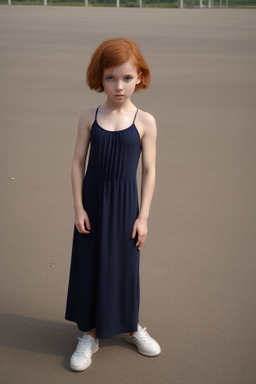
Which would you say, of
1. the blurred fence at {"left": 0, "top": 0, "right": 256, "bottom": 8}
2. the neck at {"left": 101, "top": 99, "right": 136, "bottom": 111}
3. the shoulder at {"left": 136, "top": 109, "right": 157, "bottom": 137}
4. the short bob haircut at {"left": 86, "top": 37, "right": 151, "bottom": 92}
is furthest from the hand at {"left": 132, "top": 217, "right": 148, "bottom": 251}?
the blurred fence at {"left": 0, "top": 0, "right": 256, "bottom": 8}

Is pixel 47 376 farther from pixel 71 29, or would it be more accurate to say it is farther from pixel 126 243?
pixel 71 29

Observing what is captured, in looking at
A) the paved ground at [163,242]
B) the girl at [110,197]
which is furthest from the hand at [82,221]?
the paved ground at [163,242]

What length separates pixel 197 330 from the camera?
3.54m

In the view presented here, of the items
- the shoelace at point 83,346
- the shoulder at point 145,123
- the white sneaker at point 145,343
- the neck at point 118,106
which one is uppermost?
the neck at point 118,106

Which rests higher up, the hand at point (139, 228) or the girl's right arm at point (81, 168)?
the girl's right arm at point (81, 168)

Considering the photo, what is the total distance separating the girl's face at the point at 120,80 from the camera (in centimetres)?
283

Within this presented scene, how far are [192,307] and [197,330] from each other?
0.26 meters

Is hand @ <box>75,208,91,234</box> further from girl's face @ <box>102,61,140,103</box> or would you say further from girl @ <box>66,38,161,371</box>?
girl's face @ <box>102,61,140,103</box>

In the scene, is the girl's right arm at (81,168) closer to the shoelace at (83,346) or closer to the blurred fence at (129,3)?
the shoelace at (83,346)

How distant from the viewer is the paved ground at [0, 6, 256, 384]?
128 inches

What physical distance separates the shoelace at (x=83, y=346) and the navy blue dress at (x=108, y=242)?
0.28 ft

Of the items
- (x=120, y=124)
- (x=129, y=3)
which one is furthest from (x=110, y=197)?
(x=129, y=3)

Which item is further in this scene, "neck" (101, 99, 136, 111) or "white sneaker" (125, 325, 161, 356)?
"white sneaker" (125, 325, 161, 356)

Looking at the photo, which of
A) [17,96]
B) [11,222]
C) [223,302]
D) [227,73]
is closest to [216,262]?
[223,302]
